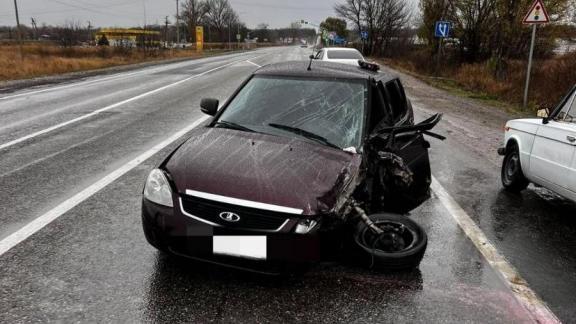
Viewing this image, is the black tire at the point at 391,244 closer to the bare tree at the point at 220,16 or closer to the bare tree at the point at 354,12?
the bare tree at the point at 354,12

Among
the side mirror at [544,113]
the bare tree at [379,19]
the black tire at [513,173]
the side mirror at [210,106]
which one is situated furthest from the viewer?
the bare tree at [379,19]

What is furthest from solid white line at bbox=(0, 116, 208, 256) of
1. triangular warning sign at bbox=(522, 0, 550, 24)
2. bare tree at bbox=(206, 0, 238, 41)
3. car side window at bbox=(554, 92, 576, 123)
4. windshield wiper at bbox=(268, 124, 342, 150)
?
bare tree at bbox=(206, 0, 238, 41)

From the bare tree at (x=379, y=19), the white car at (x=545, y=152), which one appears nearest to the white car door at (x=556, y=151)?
the white car at (x=545, y=152)

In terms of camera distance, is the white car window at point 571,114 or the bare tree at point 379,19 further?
the bare tree at point 379,19

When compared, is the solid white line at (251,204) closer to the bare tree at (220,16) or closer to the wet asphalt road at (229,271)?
the wet asphalt road at (229,271)

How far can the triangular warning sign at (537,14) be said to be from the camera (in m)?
11.9

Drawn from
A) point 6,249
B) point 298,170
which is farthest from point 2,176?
point 298,170

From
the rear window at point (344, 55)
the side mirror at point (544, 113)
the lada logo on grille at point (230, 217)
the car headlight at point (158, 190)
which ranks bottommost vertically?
the lada logo on grille at point (230, 217)

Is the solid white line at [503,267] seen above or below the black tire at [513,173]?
below

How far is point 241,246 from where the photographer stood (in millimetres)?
3090

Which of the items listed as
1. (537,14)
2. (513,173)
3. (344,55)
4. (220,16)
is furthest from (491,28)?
(220,16)

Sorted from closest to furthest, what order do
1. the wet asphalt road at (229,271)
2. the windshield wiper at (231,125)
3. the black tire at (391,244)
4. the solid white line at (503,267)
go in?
1. the wet asphalt road at (229,271)
2. the solid white line at (503,267)
3. the black tire at (391,244)
4. the windshield wiper at (231,125)

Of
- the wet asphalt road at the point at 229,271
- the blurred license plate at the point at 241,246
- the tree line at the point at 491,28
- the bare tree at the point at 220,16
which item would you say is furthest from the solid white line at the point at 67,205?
the bare tree at the point at 220,16

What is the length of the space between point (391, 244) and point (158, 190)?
5.85 ft
